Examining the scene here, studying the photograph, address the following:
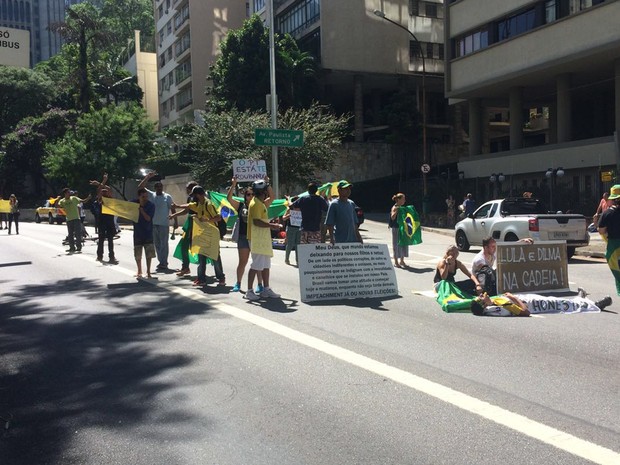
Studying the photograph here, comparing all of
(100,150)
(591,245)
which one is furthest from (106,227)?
(100,150)

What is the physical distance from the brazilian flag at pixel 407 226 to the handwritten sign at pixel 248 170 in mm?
8171

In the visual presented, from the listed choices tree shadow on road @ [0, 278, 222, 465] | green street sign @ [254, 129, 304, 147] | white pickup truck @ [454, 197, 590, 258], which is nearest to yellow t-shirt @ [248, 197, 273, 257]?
tree shadow on road @ [0, 278, 222, 465]

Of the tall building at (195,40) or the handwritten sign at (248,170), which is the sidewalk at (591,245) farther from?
the tall building at (195,40)

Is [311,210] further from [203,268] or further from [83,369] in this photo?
[83,369]

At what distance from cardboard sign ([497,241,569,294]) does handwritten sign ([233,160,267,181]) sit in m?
12.5

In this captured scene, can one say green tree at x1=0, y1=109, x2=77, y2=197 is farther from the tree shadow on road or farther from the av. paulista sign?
the tree shadow on road

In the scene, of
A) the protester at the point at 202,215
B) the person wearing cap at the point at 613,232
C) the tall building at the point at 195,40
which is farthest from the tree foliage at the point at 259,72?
the person wearing cap at the point at 613,232

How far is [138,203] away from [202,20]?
151 ft

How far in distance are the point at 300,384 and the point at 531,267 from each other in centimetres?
561

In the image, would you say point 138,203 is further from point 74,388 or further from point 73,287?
point 74,388

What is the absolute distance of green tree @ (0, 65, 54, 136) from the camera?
193 feet

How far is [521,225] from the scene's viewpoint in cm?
1573

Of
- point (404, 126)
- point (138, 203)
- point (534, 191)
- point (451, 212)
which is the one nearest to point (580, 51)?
point (534, 191)

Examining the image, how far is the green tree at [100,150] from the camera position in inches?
1692
